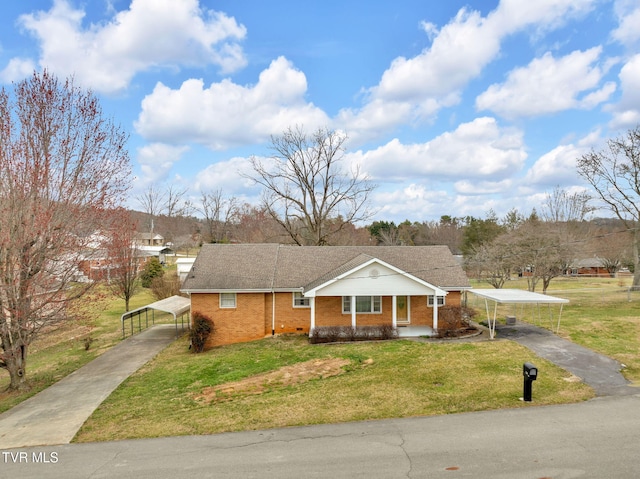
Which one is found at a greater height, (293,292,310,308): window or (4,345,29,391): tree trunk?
(293,292,310,308): window

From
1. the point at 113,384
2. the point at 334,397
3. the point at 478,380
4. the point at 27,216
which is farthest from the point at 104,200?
the point at 478,380

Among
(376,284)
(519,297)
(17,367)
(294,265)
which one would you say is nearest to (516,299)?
(519,297)

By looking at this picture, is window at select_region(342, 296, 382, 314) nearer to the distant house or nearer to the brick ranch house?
→ the brick ranch house

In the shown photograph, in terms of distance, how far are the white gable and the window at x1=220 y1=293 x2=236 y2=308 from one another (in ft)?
12.7

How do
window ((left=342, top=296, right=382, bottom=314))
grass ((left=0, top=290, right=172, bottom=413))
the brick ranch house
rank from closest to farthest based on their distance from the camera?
grass ((left=0, top=290, right=172, bottom=413)) → the brick ranch house → window ((left=342, top=296, right=382, bottom=314))

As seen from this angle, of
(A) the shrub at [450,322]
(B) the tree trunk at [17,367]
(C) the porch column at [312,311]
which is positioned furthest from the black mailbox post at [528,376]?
(B) the tree trunk at [17,367]

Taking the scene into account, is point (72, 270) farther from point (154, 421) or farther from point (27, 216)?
point (154, 421)

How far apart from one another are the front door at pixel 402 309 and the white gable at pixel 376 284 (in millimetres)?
1821

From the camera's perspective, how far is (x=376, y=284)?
2042 centimetres

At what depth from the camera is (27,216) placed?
1366cm

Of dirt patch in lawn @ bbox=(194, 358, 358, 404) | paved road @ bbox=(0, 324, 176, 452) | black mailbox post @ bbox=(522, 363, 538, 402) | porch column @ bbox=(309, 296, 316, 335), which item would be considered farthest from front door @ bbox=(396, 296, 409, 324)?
paved road @ bbox=(0, 324, 176, 452)

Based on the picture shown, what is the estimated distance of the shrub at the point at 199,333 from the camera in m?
19.5

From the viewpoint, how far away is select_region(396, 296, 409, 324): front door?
22078 millimetres

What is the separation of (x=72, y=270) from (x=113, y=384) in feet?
14.3
